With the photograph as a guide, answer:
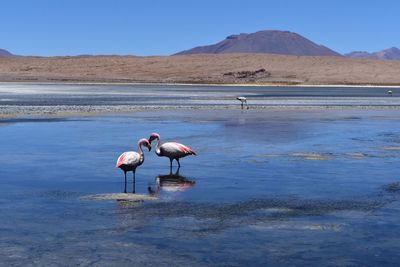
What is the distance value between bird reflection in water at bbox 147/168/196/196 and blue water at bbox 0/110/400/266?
19mm

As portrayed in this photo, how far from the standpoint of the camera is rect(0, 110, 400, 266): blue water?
8203 millimetres

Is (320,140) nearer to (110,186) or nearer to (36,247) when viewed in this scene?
(110,186)

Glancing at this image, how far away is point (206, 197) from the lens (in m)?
11.8

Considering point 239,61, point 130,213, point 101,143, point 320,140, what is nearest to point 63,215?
point 130,213

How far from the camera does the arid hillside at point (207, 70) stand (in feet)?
367

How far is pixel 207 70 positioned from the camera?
125938mm

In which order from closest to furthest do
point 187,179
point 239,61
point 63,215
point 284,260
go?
point 284,260
point 63,215
point 187,179
point 239,61

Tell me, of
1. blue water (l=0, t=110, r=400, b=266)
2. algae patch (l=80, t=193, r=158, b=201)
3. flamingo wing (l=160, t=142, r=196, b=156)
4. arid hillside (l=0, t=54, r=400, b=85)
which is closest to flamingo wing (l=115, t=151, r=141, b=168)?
blue water (l=0, t=110, r=400, b=266)

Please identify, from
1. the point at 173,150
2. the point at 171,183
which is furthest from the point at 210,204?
the point at 173,150

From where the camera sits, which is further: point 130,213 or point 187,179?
point 187,179

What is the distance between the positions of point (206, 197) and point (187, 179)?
1931 mm

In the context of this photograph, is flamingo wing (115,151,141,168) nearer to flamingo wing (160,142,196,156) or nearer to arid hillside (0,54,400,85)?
flamingo wing (160,142,196,156)

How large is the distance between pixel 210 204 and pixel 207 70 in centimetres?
11548

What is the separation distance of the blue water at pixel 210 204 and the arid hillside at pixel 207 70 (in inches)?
3492
